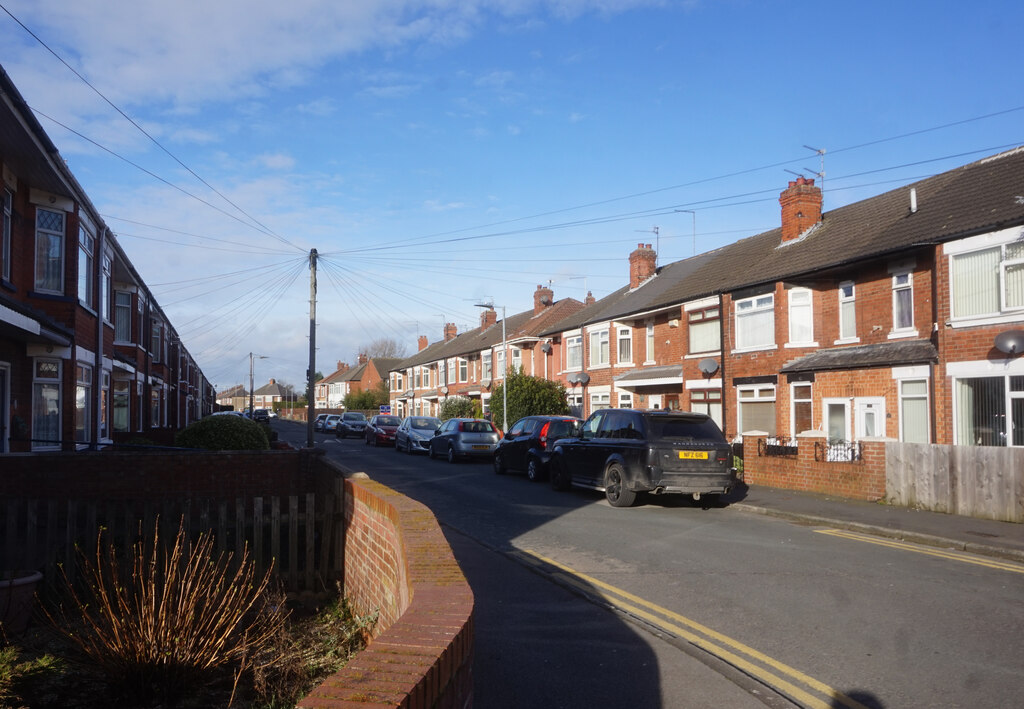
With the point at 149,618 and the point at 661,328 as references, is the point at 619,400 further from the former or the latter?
the point at 149,618

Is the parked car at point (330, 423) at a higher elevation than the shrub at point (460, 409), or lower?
lower

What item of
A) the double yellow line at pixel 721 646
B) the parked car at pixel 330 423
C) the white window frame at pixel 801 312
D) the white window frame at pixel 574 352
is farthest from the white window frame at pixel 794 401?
the parked car at pixel 330 423

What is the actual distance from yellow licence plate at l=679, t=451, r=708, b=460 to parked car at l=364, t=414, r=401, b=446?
81.1 feet

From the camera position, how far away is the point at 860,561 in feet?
31.8

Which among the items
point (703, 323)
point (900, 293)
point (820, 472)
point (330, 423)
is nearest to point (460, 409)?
point (703, 323)

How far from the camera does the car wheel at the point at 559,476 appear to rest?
57.5 ft

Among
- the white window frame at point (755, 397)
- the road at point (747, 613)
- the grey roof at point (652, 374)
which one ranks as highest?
the grey roof at point (652, 374)

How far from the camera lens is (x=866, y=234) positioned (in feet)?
71.0

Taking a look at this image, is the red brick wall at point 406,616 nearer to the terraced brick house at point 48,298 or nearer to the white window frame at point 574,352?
the terraced brick house at point 48,298

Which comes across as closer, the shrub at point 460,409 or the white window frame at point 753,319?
the white window frame at point 753,319

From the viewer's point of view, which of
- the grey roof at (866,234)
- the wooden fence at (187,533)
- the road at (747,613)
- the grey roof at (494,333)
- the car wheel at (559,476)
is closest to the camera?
the road at (747,613)

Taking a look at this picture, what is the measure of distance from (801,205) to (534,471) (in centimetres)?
1301

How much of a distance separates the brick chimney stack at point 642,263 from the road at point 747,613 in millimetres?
24580

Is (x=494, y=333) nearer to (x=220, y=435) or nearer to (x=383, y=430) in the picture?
(x=383, y=430)
